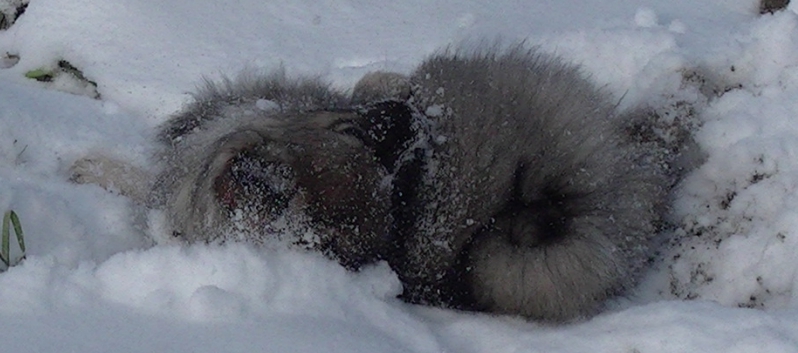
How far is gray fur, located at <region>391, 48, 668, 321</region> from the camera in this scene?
2271 mm

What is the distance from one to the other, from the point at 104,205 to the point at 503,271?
1061 millimetres

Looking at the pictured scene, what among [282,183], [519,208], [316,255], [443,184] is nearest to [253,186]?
[282,183]

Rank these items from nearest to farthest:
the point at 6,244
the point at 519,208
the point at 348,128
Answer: the point at 6,244
the point at 348,128
the point at 519,208

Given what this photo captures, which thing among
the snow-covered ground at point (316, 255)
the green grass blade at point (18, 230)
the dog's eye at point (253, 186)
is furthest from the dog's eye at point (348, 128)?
the green grass blade at point (18, 230)

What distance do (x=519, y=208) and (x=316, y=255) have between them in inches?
22.3

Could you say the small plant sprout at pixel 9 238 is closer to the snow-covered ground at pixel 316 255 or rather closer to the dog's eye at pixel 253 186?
the snow-covered ground at pixel 316 255

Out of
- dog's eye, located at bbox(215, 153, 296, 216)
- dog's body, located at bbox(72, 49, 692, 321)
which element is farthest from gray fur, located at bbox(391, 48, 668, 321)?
dog's eye, located at bbox(215, 153, 296, 216)

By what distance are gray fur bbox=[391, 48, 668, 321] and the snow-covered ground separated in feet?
0.35

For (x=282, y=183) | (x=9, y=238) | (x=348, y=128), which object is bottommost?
(x=9, y=238)

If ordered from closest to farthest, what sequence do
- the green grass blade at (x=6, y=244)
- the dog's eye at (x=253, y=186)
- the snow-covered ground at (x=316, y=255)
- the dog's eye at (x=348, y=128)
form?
the snow-covered ground at (x=316, y=255) → the green grass blade at (x=6, y=244) → the dog's eye at (x=253, y=186) → the dog's eye at (x=348, y=128)

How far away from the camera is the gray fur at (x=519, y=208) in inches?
89.4

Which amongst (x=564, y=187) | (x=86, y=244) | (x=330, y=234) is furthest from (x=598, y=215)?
(x=86, y=244)

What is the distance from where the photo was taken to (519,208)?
91.2 inches

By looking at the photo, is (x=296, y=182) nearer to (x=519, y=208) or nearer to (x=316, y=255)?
(x=316, y=255)
